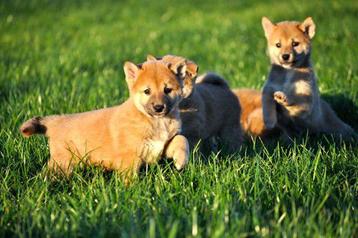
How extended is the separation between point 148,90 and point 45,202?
131 cm

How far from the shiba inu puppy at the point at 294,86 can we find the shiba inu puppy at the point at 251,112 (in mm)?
209

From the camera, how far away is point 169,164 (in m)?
4.96

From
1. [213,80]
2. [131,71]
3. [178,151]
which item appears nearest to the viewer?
[178,151]

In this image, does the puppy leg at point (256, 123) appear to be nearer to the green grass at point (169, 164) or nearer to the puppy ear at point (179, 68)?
the green grass at point (169, 164)

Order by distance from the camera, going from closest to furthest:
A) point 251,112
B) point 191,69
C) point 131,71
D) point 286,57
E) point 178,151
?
point 178,151
point 131,71
point 191,69
point 286,57
point 251,112

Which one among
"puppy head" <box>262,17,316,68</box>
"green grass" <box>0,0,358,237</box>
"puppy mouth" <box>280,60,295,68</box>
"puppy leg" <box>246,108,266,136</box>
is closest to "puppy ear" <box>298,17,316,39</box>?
"puppy head" <box>262,17,316,68</box>

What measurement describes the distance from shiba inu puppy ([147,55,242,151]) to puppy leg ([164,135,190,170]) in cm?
69

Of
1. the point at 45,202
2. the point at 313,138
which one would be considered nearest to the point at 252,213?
the point at 45,202

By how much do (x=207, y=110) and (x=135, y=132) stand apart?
162 centimetres

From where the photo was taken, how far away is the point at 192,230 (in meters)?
3.52

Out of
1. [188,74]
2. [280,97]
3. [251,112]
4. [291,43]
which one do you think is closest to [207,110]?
[280,97]

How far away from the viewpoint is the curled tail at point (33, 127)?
17.4ft

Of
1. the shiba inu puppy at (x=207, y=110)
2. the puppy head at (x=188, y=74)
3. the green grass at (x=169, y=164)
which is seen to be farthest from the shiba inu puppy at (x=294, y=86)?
the puppy head at (x=188, y=74)

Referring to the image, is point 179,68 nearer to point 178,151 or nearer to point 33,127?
point 178,151
